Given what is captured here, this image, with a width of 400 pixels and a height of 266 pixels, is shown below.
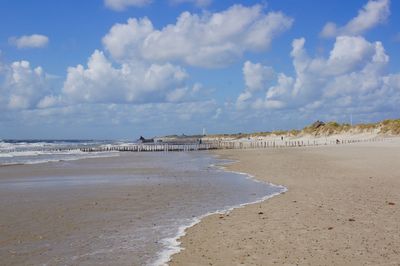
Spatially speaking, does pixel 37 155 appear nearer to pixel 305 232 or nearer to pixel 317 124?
pixel 305 232

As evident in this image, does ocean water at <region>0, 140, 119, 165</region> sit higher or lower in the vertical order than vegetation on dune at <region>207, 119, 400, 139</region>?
lower

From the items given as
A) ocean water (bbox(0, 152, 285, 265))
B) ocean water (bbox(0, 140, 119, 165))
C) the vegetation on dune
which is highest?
the vegetation on dune

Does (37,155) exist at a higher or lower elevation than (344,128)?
lower

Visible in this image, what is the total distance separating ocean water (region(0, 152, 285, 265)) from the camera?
8820 millimetres

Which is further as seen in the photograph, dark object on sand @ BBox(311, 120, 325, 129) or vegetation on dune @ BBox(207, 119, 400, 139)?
dark object on sand @ BBox(311, 120, 325, 129)

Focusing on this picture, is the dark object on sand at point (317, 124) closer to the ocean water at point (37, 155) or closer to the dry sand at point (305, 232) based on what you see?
the ocean water at point (37, 155)

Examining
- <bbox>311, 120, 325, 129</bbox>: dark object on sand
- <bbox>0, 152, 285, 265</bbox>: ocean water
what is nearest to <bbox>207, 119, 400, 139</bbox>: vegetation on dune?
<bbox>311, 120, 325, 129</bbox>: dark object on sand

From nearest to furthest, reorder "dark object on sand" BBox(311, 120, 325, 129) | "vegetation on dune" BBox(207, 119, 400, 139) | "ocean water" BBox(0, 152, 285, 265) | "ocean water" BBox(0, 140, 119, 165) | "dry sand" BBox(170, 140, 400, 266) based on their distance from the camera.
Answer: "dry sand" BBox(170, 140, 400, 266) → "ocean water" BBox(0, 152, 285, 265) → "ocean water" BBox(0, 140, 119, 165) → "vegetation on dune" BBox(207, 119, 400, 139) → "dark object on sand" BBox(311, 120, 325, 129)

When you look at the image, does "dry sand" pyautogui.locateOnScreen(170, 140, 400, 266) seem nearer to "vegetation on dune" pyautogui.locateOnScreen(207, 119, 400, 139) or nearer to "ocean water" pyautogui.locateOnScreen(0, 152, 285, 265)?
"ocean water" pyautogui.locateOnScreen(0, 152, 285, 265)

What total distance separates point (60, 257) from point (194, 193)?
30.9 feet

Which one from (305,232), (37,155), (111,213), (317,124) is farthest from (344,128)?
(305,232)

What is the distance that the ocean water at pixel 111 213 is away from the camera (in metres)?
8.82

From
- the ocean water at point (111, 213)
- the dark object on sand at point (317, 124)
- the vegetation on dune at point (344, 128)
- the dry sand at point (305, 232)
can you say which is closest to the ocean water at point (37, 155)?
the ocean water at point (111, 213)

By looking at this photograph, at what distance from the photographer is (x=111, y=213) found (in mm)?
13328
